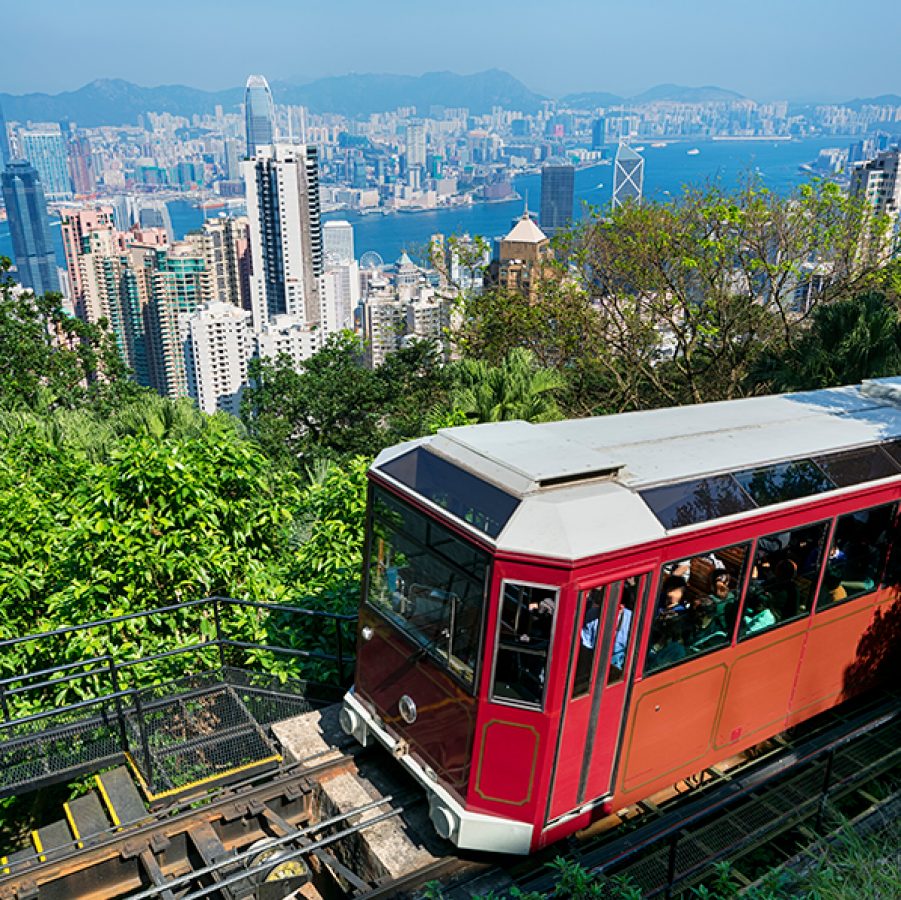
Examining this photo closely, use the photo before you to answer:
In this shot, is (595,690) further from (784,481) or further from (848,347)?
(848,347)

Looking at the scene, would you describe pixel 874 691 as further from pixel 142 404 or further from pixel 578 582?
pixel 142 404

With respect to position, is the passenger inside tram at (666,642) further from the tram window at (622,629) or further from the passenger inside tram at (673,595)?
the tram window at (622,629)

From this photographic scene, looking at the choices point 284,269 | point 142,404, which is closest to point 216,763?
point 142,404

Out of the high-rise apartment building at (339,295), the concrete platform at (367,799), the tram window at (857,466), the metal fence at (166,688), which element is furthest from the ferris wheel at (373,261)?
the tram window at (857,466)

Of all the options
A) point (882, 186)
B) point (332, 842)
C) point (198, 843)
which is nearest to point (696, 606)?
point (332, 842)

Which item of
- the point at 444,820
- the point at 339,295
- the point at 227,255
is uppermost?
the point at 444,820
